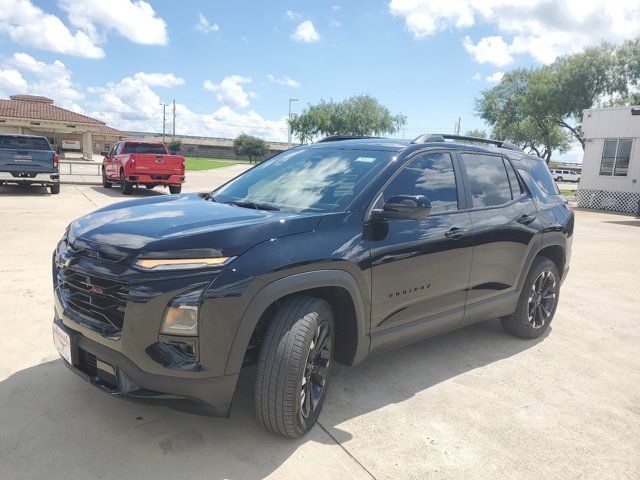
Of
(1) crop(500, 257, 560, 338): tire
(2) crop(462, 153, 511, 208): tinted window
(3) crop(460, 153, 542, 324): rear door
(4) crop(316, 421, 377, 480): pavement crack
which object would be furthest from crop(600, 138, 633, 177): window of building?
(4) crop(316, 421, 377, 480): pavement crack

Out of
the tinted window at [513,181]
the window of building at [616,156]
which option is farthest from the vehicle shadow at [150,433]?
the window of building at [616,156]

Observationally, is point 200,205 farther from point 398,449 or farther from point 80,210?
point 80,210

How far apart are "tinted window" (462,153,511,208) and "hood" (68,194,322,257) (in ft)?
5.32

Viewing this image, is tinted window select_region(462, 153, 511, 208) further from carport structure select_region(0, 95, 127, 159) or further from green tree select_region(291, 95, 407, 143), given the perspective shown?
green tree select_region(291, 95, 407, 143)

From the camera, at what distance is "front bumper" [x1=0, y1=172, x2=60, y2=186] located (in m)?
14.2

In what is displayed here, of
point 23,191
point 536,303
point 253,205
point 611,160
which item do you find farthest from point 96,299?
point 611,160

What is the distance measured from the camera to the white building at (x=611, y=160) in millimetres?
21203

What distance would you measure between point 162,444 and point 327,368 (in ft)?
3.29

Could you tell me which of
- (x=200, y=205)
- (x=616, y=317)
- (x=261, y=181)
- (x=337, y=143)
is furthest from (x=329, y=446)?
(x=616, y=317)

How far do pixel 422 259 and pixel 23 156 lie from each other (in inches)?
565

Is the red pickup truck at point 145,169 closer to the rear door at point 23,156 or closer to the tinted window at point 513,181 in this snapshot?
the rear door at point 23,156

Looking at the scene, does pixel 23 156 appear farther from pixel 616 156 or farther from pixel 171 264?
pixel 616 156

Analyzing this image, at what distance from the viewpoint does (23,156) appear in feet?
46.9

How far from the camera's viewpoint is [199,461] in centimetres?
265
